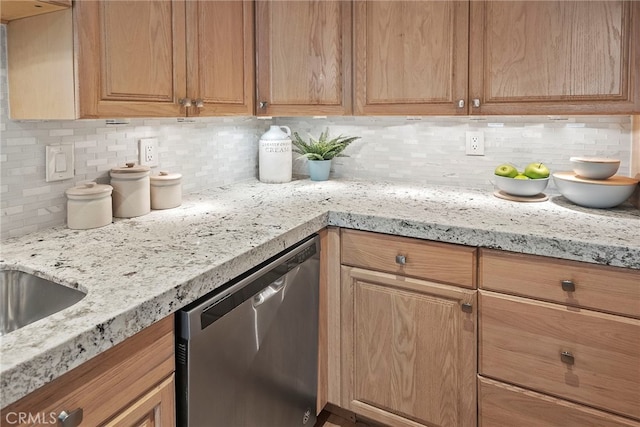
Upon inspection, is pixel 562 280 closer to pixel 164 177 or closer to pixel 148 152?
pixel 164 177

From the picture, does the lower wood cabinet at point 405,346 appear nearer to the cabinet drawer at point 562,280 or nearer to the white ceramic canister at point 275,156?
the cabinet drawer at point 562,280

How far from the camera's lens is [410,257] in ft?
5.32

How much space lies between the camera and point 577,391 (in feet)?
4.59

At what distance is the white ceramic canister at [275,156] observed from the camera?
2336mm

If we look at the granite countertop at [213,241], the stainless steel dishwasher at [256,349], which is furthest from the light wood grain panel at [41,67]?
the stainless steel dishwasher at [256,349]

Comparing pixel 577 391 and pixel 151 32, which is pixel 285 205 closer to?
pixel 151 32

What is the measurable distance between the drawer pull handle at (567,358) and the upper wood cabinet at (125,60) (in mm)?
1444

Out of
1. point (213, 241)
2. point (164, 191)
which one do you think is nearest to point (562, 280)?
point (213, 241)

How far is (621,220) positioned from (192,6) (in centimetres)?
163

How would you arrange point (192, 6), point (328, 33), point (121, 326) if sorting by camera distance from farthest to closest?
point (328, 33)
point (192, 6)
point (121, 326)

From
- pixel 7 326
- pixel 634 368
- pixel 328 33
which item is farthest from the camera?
pixel 328 33

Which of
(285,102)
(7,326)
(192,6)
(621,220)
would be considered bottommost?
(7,326)

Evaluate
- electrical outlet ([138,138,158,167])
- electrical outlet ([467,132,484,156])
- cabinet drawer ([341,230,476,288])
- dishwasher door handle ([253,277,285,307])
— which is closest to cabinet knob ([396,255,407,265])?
cabinet drawer ([341,230,476,288])

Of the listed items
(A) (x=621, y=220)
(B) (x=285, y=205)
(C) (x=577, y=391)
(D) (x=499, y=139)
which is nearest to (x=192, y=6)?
(B) (x=285, y=205)
